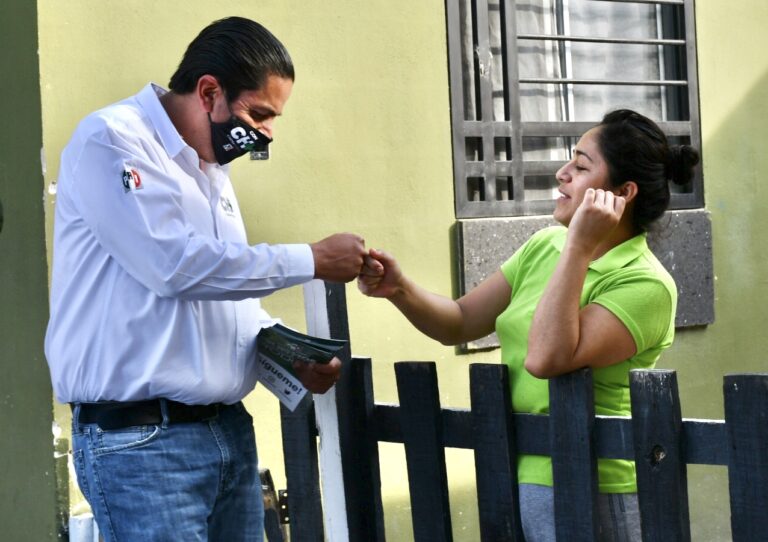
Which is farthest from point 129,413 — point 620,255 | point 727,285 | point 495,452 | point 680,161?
point 727,285

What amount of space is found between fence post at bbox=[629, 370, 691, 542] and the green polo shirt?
16 cm

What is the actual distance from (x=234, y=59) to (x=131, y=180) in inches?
16.6

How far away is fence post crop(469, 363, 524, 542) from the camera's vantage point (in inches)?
121

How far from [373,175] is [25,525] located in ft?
6.15

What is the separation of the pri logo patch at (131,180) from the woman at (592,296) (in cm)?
76

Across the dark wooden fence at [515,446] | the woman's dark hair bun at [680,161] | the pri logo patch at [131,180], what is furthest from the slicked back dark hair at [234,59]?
the woman's dark hair bun at [680,161]

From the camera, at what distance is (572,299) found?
2920 millimetres

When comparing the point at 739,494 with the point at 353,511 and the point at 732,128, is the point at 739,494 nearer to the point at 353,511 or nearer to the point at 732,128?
the point at 353,511

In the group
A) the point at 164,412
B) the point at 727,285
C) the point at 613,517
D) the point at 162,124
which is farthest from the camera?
the point at 727,285

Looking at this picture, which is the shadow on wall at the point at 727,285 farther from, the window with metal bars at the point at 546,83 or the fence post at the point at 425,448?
the fence post at the point at 425,448

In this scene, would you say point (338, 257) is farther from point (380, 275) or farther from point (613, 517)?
point (613, 517)

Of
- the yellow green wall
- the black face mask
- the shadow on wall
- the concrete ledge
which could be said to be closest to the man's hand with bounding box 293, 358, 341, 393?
the black face mask

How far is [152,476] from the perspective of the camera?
275 centimetres

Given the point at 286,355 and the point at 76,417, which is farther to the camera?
the point at 286,355
